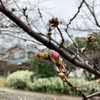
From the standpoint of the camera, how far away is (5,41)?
9.45 meters

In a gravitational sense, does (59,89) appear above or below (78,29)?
below

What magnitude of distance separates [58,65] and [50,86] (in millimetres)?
10672

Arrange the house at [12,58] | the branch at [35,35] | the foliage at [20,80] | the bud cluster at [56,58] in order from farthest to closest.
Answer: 1. the foliage at [20,80]
2. the house at [12,58]
3. the branch at [35,35]
4. the bud cluster at [56,58]

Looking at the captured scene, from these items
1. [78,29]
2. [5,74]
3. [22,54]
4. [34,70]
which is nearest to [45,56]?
[78,29]

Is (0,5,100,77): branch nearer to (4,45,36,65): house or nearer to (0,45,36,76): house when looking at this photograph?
(4,45,36,65): house

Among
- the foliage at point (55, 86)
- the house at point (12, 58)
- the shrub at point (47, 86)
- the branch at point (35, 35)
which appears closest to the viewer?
the branch at point (35, 35)

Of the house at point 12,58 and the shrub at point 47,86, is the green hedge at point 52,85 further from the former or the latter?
the house at point 12,58

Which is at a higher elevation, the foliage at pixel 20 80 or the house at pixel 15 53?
the house at pixel 15 53

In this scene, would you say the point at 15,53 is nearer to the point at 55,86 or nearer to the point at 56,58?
the point at 55,86

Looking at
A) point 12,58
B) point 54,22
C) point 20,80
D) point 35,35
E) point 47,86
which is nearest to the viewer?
point 54,22

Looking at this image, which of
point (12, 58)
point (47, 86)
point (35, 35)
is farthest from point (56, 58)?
point (12, 58)

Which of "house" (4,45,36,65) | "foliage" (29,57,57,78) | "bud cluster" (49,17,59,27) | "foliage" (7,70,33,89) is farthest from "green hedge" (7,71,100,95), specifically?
"bud cluster" (49,17,59,27)

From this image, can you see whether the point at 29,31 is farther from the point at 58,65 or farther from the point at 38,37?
the point at 58,65

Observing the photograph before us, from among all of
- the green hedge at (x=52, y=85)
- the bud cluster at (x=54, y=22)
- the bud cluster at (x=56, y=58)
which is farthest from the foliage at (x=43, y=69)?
the bud cluster at (x=56, y=58)
